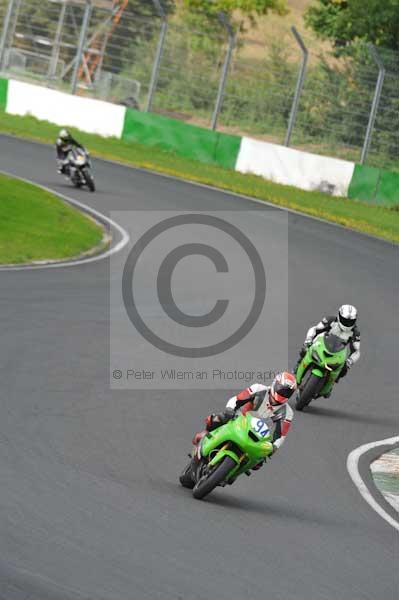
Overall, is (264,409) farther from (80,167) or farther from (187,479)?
(80,167)

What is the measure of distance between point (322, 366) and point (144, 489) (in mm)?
5192

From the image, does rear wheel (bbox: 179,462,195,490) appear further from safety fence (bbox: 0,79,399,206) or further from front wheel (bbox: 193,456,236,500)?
safety fence (bbox: 0,79,399,206)

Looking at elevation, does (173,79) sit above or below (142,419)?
above

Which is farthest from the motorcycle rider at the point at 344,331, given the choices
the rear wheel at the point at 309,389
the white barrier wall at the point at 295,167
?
the white barrier wall at the point at 295,167

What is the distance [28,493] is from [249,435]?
193 cm

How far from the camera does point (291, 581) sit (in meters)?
8.26

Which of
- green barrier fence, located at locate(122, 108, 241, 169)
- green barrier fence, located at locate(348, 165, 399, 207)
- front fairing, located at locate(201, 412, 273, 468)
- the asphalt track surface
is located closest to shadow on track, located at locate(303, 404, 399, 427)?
the asphalt track surface

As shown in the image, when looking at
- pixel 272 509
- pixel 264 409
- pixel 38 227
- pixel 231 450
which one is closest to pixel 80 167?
pixel 38 227

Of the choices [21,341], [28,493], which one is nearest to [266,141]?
[21,341]

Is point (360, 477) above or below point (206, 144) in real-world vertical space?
below

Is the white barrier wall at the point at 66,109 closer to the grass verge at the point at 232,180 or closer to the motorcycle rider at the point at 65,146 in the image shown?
the grass verge at the point at 232,180

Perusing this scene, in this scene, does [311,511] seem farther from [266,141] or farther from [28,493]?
[266,141]

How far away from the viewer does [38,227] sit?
23.7 meters

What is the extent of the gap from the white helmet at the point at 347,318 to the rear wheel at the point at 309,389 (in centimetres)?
68
